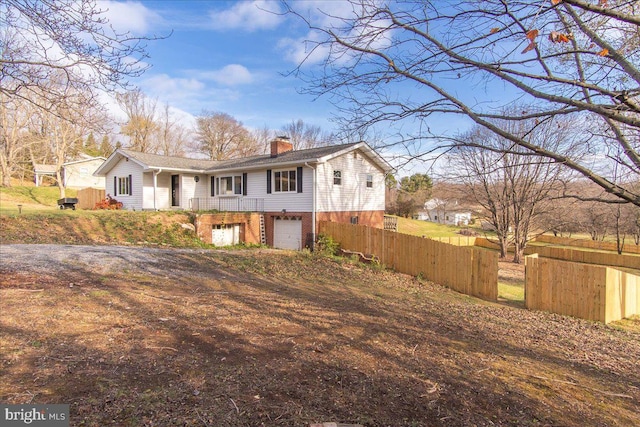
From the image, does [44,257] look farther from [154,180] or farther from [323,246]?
[154,180]

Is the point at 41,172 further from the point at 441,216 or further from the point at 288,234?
the point at 441,216

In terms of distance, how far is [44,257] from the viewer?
843cm

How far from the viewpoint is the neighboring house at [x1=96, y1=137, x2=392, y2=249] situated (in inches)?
659

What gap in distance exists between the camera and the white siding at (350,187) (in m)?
16.8

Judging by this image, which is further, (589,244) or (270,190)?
(589,244)

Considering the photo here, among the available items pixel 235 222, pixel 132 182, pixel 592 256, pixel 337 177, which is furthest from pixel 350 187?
pixel 592 256

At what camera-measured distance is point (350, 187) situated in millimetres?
18297

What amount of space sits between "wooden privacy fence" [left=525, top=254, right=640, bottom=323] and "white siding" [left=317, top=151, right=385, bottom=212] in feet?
26.7

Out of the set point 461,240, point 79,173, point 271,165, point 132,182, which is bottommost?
point 461,240

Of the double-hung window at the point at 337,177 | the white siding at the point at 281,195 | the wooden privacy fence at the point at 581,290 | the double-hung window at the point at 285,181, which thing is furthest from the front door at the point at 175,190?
the wooden privacy fence at the point at 581,290

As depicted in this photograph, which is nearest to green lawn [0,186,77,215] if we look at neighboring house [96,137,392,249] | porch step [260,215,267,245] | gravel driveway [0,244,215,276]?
neighboring house [96,137,392,249]

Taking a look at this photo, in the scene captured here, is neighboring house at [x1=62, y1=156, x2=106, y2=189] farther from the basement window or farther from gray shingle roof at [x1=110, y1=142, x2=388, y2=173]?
gray shingle roof at [x1=110, y1=142, x2=388, y2=173]

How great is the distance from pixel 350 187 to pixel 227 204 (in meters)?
7.49
